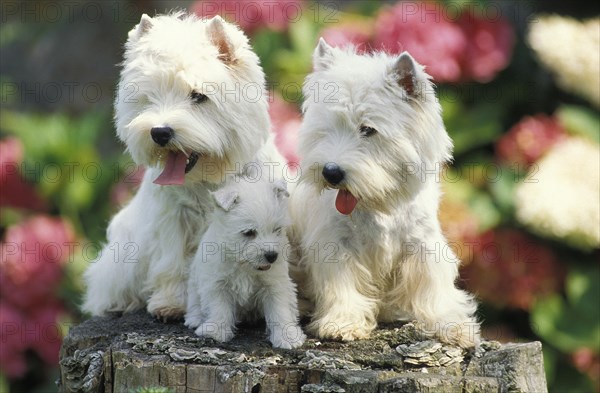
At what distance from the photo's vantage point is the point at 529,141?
768 centimetres

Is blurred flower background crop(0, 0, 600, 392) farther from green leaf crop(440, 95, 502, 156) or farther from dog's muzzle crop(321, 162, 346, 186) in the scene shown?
dog's muzzle crop(321, 162, 346, 186)

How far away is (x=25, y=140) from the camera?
8914 millimetres

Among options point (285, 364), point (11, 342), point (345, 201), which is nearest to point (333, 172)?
point (345, 201)

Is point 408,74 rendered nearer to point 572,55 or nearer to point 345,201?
point 345,201

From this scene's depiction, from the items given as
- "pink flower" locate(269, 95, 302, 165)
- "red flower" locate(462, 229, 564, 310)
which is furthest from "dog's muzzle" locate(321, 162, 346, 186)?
"red flower" locate(462, 229, 564, 310)

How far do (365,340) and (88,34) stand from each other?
779 centimetres

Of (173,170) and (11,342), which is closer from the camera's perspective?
(173,170)

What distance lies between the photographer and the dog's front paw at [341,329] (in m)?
4.64

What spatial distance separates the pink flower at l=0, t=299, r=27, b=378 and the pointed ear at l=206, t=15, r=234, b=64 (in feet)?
14.4

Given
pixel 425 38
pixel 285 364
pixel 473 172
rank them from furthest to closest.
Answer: pixel 473 172 → pixel 425 38 → pixel 285 364

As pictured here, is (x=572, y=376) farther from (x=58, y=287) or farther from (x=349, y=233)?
(x=58, y=287)

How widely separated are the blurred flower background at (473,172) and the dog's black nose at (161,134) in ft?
8.40

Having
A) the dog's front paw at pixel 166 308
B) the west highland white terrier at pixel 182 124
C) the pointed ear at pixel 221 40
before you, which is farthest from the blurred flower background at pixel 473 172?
the pointed ear at pixel 221 40

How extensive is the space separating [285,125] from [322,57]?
2.64 m
